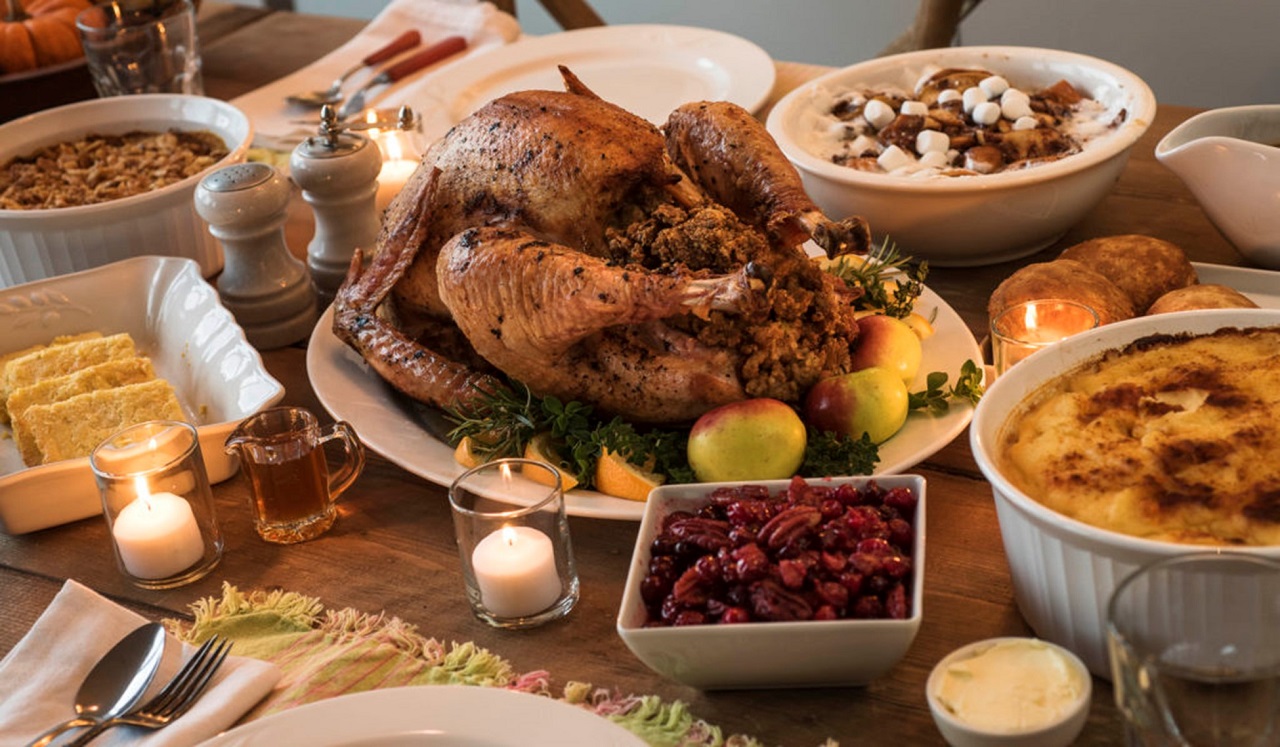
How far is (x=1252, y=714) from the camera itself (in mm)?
925

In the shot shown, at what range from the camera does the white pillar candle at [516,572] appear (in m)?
1.35

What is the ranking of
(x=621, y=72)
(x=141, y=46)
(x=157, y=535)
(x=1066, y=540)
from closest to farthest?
(x=1066, y=540)
(x=157, y=535)
(x=141, y=46)
(x=621, y=72)

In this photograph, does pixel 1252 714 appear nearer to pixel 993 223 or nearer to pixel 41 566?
pixel 993 223

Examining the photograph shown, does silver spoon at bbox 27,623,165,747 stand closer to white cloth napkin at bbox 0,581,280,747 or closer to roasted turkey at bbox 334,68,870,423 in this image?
white cloth napkin at bbox 0,581,280,747

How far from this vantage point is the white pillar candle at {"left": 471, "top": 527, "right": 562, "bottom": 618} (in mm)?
1354

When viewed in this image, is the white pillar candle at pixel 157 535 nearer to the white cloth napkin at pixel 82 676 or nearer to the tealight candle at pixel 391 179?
the white cloth napkin at pixel 82 676

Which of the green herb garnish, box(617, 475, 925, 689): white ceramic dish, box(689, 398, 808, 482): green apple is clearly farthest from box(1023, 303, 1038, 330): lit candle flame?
box(617, 475, 925, 689): white ceramic dish

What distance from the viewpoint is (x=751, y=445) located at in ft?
4.80

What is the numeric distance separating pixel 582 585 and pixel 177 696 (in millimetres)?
449

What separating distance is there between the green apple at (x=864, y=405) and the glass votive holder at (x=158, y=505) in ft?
2.53

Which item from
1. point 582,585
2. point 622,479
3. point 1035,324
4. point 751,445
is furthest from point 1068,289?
point 582,585

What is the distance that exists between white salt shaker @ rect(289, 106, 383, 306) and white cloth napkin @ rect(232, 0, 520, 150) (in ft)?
2.00

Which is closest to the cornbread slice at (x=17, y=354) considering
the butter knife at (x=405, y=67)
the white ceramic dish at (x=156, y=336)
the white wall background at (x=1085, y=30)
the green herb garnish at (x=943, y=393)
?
the white ceramic dish at (x=156, y=336)

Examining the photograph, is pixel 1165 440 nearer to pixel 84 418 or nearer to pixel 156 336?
pixel 84 418
